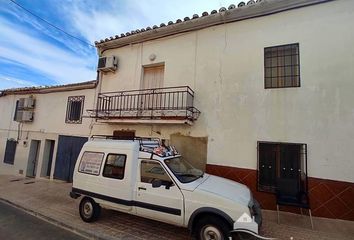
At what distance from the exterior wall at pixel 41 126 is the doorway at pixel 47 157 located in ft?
0.45

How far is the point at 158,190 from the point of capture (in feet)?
15.2

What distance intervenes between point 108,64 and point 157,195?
688 cm

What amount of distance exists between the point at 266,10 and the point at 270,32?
2.34ft

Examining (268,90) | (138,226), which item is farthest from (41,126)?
(268,90)

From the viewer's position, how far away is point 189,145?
765 centimetres

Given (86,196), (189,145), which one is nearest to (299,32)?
(189,145)

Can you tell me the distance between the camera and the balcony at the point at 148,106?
7598mm

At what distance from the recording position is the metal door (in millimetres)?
10221

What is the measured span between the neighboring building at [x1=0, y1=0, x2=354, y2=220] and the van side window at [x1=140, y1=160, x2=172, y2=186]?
2.68m

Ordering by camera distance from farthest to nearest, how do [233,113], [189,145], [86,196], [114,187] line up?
[189,145] → [233,113] → [86,196] → [114,187]

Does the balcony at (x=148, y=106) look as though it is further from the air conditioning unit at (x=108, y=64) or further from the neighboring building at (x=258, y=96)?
the air conditioning unit at (x=108, y=64)

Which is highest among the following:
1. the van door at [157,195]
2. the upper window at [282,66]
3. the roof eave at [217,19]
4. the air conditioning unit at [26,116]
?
the roof eave at [217,19]

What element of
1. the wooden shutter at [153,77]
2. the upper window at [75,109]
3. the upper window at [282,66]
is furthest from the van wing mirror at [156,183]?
the upper window at [75,109]

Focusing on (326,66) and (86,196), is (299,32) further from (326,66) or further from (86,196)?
(86,196)
